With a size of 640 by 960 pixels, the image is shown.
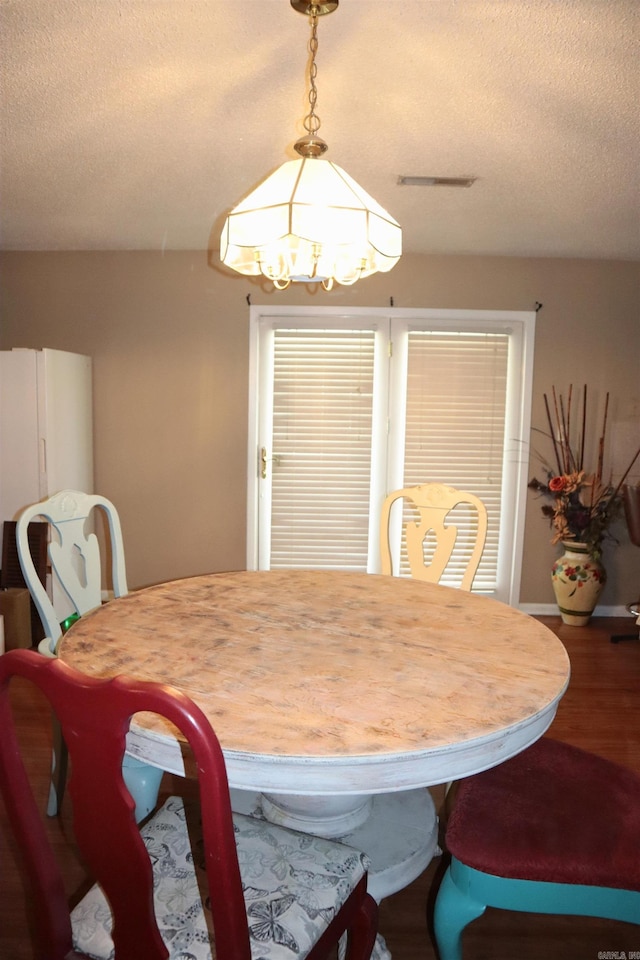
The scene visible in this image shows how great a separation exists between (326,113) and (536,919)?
2594mm

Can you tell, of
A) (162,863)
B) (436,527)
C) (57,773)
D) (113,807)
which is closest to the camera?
(113,807)

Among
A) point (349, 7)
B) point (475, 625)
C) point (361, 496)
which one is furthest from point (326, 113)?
point (361, 496)

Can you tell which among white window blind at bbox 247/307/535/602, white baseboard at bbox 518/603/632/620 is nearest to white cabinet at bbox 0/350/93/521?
white window blind at bbox 247/307/535/602

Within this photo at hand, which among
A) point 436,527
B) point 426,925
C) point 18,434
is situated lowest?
point 426,925

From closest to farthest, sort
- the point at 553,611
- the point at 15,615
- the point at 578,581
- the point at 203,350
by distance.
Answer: the point at 15,615 → the point at 578,581 → the point at 203,350 → the point at 553,611

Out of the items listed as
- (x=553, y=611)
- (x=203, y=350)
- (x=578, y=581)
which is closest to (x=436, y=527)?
(x=578, y=581)

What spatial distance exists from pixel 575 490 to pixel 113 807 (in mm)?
3439

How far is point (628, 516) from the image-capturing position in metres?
3.54

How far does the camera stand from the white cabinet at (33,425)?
324 cm

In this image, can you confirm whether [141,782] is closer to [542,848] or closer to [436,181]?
[542,848]

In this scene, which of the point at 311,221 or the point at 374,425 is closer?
the point at 311,221

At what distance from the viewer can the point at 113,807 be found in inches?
31.5

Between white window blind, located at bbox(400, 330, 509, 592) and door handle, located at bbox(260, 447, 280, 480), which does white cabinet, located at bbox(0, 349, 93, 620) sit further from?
white window blind, located at bbox(400, 330, 509, 592)

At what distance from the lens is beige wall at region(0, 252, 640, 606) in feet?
12.4
